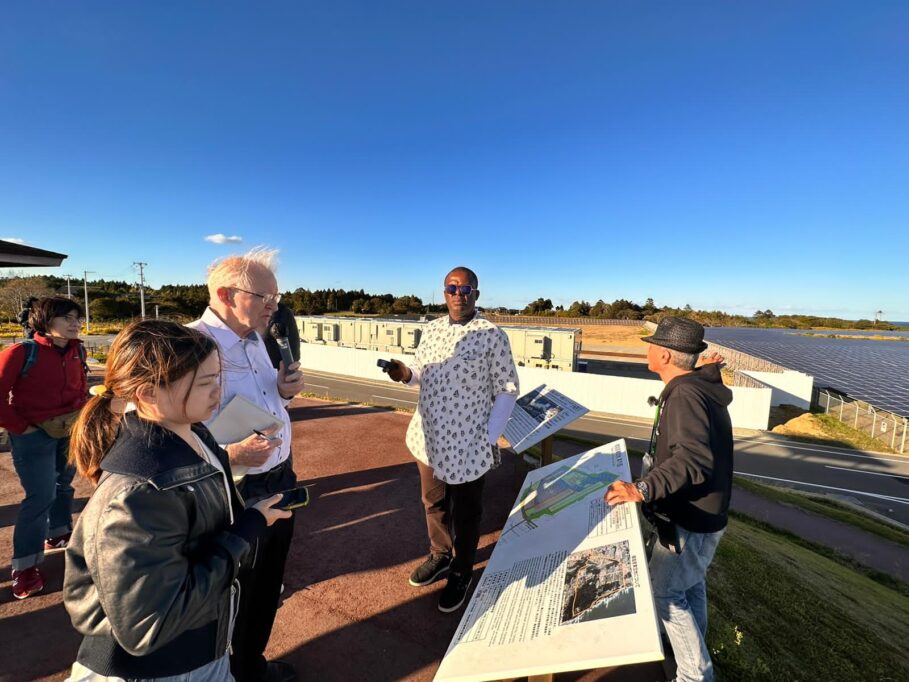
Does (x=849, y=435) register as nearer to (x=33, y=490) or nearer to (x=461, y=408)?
(x=461, y=408)

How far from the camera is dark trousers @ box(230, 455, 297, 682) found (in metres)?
2.14

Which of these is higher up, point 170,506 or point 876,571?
point 170,506

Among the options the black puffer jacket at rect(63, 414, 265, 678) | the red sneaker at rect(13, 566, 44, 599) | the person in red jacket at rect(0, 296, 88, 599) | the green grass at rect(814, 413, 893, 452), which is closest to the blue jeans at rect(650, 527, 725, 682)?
the black puffer jacket at rect(63, 414, 265, 678)

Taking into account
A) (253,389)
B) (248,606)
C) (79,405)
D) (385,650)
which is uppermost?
(253,389)

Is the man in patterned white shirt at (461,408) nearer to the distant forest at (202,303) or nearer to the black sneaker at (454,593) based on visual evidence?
the black sneaker at (454,593)

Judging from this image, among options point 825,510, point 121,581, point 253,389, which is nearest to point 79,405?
point 253,389

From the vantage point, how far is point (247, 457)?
1762 millimetres

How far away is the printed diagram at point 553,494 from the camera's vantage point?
2504mm

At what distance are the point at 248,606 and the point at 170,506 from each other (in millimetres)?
1416

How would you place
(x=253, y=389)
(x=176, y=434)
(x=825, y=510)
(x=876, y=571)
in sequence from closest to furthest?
(x=176, y=434), (x=253, y=389), (x=876, y=571), (x=825, y=510)

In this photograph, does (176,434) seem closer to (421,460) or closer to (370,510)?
(421,460)

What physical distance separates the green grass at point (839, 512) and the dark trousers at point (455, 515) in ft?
25.5

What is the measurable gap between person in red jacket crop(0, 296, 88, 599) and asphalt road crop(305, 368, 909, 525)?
12.7 m

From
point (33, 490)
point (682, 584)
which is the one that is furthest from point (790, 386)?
point (33, 490)
